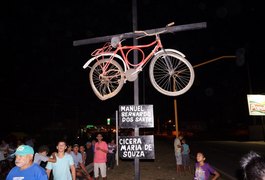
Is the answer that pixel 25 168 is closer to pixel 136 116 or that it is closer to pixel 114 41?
pixel 136 116

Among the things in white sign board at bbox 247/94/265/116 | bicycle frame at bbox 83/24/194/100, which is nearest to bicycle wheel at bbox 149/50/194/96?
bicycle frame at bbox 83/24/194/100

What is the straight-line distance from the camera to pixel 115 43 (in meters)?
5.94

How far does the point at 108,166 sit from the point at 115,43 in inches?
380

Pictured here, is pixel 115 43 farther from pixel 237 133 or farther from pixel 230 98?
pixel 230 98

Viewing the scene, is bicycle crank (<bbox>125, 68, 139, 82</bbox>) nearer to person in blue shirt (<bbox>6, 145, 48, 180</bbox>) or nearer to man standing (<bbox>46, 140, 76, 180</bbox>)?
man standing (<bbox>46, 140, 76, 180</bbox>)

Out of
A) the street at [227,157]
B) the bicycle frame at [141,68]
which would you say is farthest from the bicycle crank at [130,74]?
the street at [227,157]

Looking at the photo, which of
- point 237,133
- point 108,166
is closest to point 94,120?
point 237,133

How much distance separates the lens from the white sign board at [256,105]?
38656 millimetres

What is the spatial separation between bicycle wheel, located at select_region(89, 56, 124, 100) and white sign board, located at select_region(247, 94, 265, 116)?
1452 inches

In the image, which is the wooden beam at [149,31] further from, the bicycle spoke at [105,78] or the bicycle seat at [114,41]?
the bicycle spoke at [105,78]

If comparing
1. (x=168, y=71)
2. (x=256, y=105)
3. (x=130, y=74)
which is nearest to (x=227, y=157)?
(x=168, y=71)

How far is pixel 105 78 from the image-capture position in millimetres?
6141

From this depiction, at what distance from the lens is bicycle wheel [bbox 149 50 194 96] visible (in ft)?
18.1

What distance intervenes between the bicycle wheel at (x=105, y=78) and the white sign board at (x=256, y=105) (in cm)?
3688
